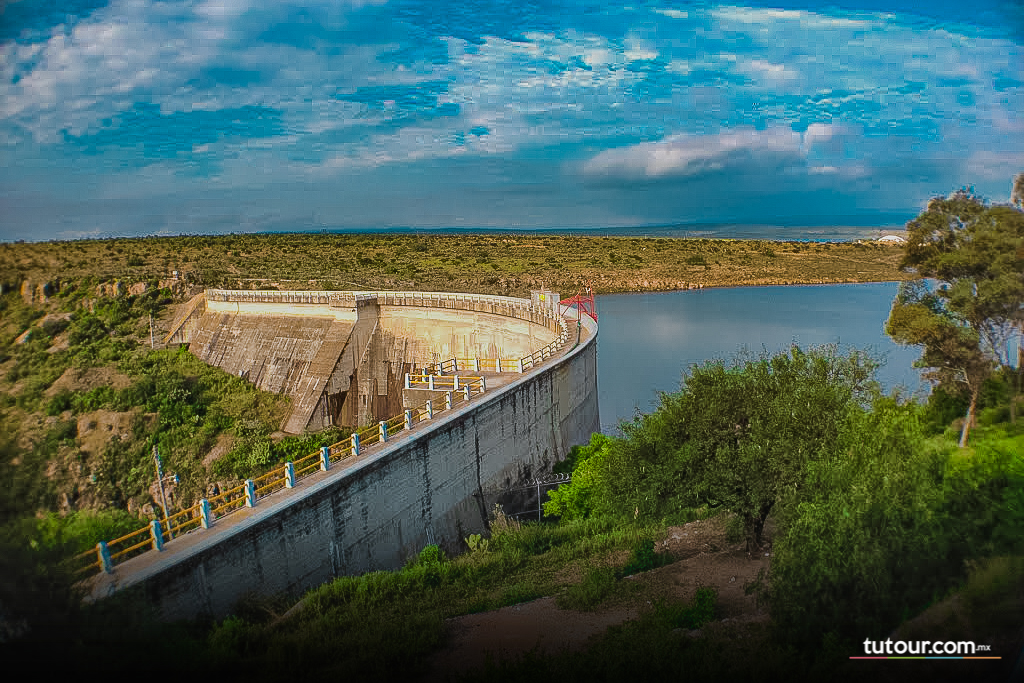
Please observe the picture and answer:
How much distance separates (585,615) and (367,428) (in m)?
15.4

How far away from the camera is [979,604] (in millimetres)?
10516

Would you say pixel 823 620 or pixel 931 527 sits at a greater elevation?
pixel 931 527

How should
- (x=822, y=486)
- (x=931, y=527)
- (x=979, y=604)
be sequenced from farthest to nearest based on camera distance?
(x=822, y=486) → (x=931, y=527) → (x=979, y=604)

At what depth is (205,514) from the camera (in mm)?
13836

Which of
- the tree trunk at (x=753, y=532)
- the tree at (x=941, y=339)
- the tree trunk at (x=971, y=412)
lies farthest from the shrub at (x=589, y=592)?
the tree trunk at (x=971, y=412)

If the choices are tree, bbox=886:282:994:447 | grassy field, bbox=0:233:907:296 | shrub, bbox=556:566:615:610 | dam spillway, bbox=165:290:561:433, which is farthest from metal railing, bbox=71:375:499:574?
grassy field, bbox=0:233:907:296

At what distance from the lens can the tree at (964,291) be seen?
23.1 meters

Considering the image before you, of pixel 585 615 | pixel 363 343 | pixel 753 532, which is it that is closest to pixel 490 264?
pixel 363 343

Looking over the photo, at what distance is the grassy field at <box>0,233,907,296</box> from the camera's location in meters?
70.8

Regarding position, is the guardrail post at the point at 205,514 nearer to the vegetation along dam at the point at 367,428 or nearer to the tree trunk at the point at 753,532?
the vegetation along dam at the point at 367,428

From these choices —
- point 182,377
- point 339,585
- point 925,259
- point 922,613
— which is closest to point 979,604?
point 922,613

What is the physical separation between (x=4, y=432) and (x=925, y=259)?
27901 millimetres

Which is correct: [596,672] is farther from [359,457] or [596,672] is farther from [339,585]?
[359,457]

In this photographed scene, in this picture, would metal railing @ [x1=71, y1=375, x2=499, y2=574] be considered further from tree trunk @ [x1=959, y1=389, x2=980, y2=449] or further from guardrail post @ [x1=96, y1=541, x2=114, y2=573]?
tree trunk @ [x1=959, y1=389, x2=980, y2=449]
